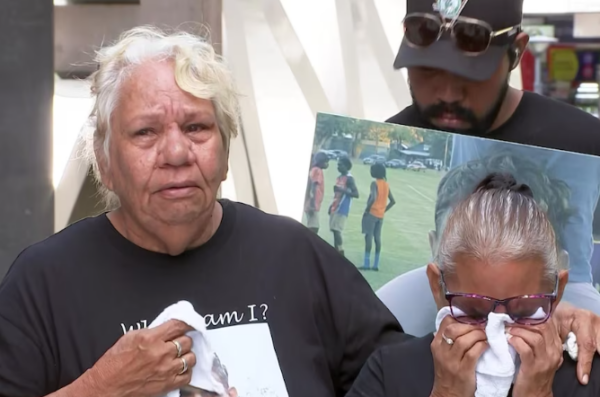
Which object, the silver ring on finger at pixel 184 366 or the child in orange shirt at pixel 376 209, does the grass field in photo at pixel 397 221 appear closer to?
the child in orange shirt at pixel 376 209

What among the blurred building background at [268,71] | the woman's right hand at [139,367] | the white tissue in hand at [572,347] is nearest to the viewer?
the white tissue in hand at [572,347]

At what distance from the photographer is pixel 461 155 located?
2.33 m

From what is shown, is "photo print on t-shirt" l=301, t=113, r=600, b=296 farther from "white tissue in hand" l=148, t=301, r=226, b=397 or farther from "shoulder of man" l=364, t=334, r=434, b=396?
"white tissue in hand" l=148, t=301, r=226, b=397

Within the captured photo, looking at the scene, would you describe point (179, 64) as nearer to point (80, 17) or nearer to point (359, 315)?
point (359, 315)

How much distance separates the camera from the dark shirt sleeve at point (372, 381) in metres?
1.88

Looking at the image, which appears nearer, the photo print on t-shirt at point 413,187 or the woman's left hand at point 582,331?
the woman's left hand at point 582,331

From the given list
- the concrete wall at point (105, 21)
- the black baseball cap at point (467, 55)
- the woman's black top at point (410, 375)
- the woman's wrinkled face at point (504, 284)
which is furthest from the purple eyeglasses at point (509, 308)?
the concrete wall at point (105, 21)

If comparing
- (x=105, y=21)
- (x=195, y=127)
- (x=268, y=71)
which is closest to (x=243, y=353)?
(x=195, y=127)

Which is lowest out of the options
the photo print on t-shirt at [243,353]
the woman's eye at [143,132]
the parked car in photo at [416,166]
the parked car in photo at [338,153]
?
the photo print on t-shirt at [243,353]

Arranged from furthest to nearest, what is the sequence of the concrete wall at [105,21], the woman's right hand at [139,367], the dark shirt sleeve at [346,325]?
the concrete wall at [105,21] < the dark shirt sleeve at [346,325] < the woman's right hand at [139,367]

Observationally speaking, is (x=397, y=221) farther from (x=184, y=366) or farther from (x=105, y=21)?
(x=105, y=21)

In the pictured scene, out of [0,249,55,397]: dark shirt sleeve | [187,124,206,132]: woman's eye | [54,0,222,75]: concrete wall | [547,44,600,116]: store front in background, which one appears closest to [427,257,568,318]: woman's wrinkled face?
[187,124,206,132]: woman's eye

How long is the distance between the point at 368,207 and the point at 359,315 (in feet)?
1.22

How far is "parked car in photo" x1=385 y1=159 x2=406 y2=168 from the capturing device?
8.05 ft
